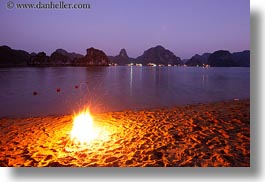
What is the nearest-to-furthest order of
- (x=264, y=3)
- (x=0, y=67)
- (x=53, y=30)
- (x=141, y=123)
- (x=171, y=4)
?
(x=264, y=3)
(x=141, y=123)
(x=171, y=4)
(x=53, y=30)
(x=0, y=67)

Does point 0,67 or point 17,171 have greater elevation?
point 0,67

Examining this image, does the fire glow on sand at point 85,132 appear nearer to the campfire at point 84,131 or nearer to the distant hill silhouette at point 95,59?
the campfire at point 84,131

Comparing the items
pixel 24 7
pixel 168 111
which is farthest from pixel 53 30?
pixel 168 111

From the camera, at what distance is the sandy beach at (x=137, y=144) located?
2.61 metres

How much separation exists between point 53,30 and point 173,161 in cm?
455

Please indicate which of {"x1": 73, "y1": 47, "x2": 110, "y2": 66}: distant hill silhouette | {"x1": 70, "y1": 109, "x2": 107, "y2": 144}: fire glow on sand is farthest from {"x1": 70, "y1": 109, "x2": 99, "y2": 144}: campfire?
{"x1": 73, "y1": 47, "x2": 110, "y2": 66}: distant hill silhouette

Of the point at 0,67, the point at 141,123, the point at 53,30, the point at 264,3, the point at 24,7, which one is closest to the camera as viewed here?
the point at 264,3

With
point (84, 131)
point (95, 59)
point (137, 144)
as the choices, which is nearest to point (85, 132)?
point (84, 131)

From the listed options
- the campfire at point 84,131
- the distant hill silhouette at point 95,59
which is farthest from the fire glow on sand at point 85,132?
the distant hill silhouette at point 95,59

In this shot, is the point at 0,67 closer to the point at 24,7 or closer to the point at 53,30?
the point at 53,30

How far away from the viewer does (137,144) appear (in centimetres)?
286

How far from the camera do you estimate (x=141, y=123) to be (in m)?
3.63

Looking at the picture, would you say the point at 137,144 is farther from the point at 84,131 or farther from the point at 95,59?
the point at 95,59

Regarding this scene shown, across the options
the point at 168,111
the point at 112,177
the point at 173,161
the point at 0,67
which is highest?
the point at 0,67
